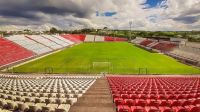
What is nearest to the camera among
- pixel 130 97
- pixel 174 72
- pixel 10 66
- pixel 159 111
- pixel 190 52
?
pixel 159 111

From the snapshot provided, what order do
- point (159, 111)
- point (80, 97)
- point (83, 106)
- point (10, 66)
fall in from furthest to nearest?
point (10, 66), point (80, 97), point (83, 106), point (159, 111)

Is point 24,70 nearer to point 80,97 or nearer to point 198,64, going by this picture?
point 80,97

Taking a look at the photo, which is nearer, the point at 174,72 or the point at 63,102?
the point at 63,102

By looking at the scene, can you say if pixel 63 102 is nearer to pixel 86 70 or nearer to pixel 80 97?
pixel 80 97

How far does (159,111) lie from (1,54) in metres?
54.3

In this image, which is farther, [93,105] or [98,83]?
[98,83]

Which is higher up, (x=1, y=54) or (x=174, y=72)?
(x=1, y=54)

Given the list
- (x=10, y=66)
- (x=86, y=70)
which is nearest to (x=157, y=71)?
(x=86, y=70)

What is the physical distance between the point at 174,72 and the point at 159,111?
35320 mm

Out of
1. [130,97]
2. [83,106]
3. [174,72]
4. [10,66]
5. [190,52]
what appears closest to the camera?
[83,106]

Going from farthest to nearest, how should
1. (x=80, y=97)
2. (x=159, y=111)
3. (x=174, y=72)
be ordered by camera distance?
(x=174, y=72), (x=80, y=97), (x=159, y=111)

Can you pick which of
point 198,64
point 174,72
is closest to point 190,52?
point 198,64

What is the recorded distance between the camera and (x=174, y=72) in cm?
4412

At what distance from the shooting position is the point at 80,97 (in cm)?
1611
